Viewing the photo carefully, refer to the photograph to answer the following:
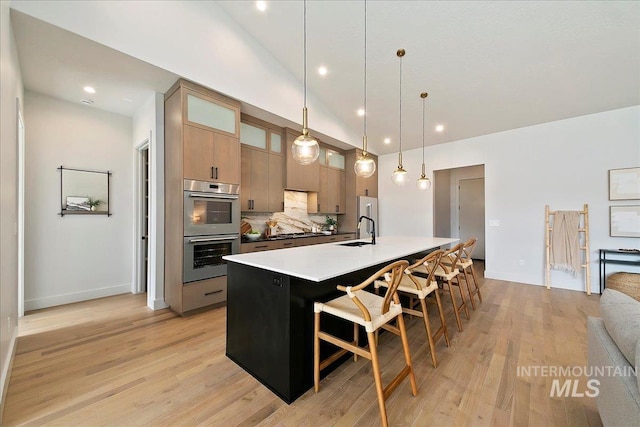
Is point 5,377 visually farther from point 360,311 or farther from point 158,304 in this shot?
point 360,311

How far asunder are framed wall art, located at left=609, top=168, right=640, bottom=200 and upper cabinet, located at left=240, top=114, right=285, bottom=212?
5172 mm

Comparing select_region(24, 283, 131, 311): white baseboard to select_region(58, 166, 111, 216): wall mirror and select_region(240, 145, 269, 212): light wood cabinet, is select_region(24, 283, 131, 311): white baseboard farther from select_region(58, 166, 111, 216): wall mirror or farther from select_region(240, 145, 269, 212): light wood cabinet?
select_region(240, 145, 269, 212): light wood cabinet

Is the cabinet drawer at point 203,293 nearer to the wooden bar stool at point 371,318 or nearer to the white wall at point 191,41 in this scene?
the wooden bar stool at point 371,318

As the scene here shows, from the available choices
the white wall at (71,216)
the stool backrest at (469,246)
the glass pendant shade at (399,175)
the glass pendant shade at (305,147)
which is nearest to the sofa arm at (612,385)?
the stool backrest at (469,246)

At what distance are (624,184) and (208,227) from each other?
5980 millimetres

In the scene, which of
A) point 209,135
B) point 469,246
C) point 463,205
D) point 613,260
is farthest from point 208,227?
point 463,205

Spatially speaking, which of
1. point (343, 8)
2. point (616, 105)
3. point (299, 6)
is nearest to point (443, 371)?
point (343, 8)

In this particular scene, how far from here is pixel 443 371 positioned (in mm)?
1951

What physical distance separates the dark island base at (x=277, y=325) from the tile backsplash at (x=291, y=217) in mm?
2591

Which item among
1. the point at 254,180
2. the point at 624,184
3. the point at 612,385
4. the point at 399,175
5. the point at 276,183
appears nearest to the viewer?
the point at 612,385

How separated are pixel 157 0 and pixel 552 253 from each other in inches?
256

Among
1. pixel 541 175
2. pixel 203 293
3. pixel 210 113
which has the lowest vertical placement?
pixel 203 293

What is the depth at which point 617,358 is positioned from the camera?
1.10 m

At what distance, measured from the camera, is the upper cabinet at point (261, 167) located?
4141mm
